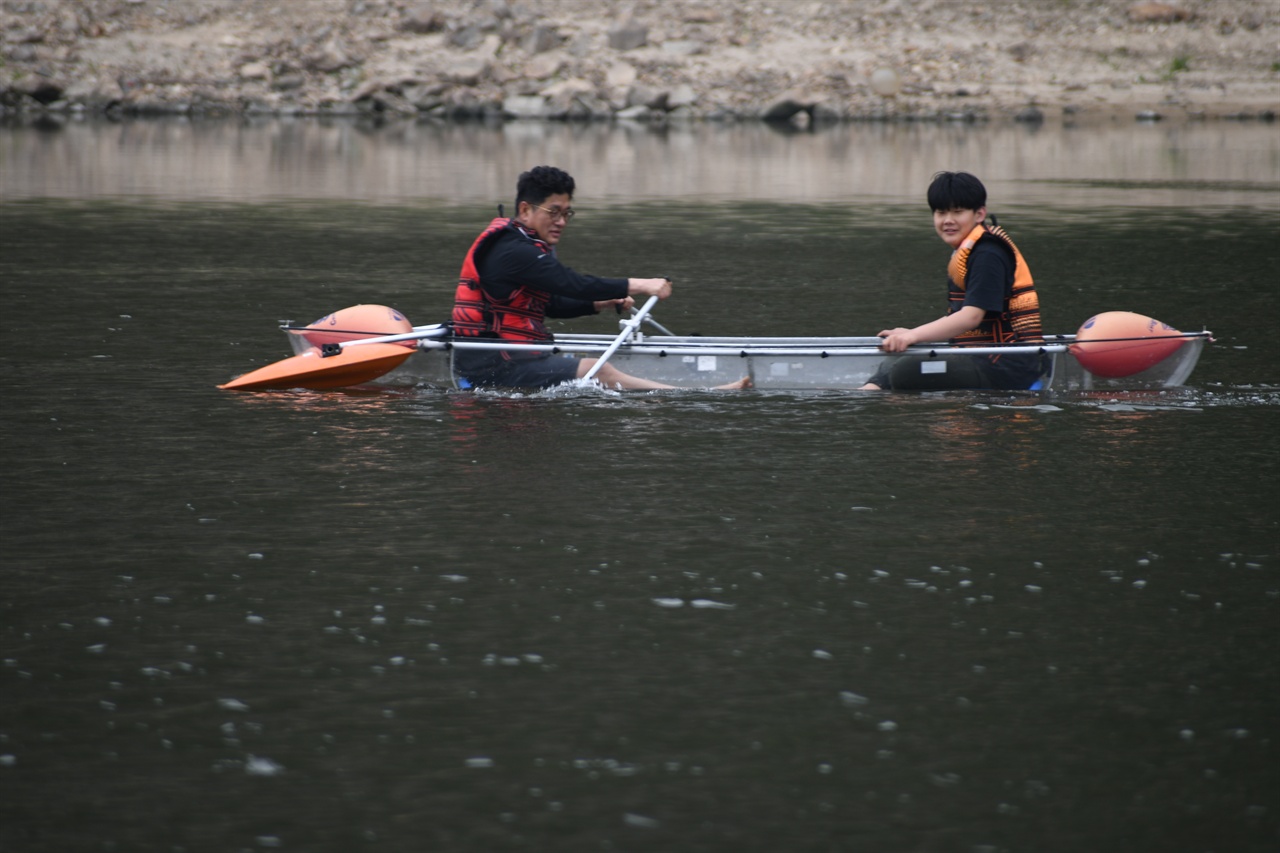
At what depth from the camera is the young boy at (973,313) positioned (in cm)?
1061

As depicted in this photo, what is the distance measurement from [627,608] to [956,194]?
15.5 feet

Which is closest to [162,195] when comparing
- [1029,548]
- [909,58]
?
[1029,548]

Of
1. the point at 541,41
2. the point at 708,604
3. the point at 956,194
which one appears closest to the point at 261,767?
the point at 708,604

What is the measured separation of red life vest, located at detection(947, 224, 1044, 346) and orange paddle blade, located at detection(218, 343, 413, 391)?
3.75m

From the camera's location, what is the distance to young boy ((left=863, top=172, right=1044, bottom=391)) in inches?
418

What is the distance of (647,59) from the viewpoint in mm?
53406

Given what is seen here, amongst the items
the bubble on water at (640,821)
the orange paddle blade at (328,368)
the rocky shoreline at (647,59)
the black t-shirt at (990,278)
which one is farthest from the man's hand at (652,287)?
the rocky shoreline at (647,59)

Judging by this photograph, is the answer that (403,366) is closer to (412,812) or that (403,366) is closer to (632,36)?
(412,812)

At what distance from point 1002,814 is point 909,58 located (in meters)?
50.3

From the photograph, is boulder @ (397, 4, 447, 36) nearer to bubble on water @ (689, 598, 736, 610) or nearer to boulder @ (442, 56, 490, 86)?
boulder @ (442, 56, 490, 86)

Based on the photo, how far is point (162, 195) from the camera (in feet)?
87.6

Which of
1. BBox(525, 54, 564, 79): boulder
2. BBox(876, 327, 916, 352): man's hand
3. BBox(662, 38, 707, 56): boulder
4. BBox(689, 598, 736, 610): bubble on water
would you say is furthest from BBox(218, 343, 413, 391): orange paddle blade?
BBox(662, 38, 707, 56): boulder

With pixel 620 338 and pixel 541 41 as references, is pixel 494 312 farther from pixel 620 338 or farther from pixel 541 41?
pixel 541 41

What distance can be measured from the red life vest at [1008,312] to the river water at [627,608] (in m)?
0.44
